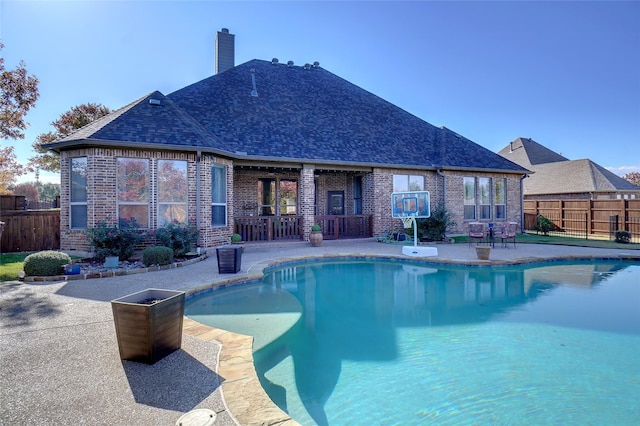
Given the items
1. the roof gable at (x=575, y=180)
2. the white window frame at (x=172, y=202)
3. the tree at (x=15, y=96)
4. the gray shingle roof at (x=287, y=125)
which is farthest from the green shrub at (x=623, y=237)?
the tree at (x=15, y=96)

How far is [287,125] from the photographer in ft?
46.4

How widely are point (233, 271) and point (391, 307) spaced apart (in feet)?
11.9

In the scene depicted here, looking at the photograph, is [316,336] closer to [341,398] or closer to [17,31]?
[341,398]

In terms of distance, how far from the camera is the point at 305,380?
11.8ft

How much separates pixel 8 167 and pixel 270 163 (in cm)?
2360

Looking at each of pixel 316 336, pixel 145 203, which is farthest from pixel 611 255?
pixel 145 203

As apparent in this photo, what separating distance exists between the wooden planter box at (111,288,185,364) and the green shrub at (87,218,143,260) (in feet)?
19.3

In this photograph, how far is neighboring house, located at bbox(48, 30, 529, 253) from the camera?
916 centimetres

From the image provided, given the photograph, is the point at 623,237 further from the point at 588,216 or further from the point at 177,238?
the point at 177,238

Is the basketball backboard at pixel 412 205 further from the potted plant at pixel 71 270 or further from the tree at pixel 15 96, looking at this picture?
the tree at pixel 15 96

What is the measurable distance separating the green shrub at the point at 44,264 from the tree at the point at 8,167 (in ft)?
64.1

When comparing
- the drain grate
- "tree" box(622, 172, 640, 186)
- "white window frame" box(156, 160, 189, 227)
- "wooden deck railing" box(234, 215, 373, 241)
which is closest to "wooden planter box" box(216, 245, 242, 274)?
"white window frame" box(156, 160, 189, 227)

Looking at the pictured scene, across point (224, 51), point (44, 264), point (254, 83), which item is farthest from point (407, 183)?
point (44, 264)

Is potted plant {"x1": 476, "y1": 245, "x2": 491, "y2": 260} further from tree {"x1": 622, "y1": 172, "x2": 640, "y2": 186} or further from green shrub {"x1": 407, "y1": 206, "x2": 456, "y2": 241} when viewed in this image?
tree {"x1": 622, "y1": 172, "x2": 640, "y2": 186}
